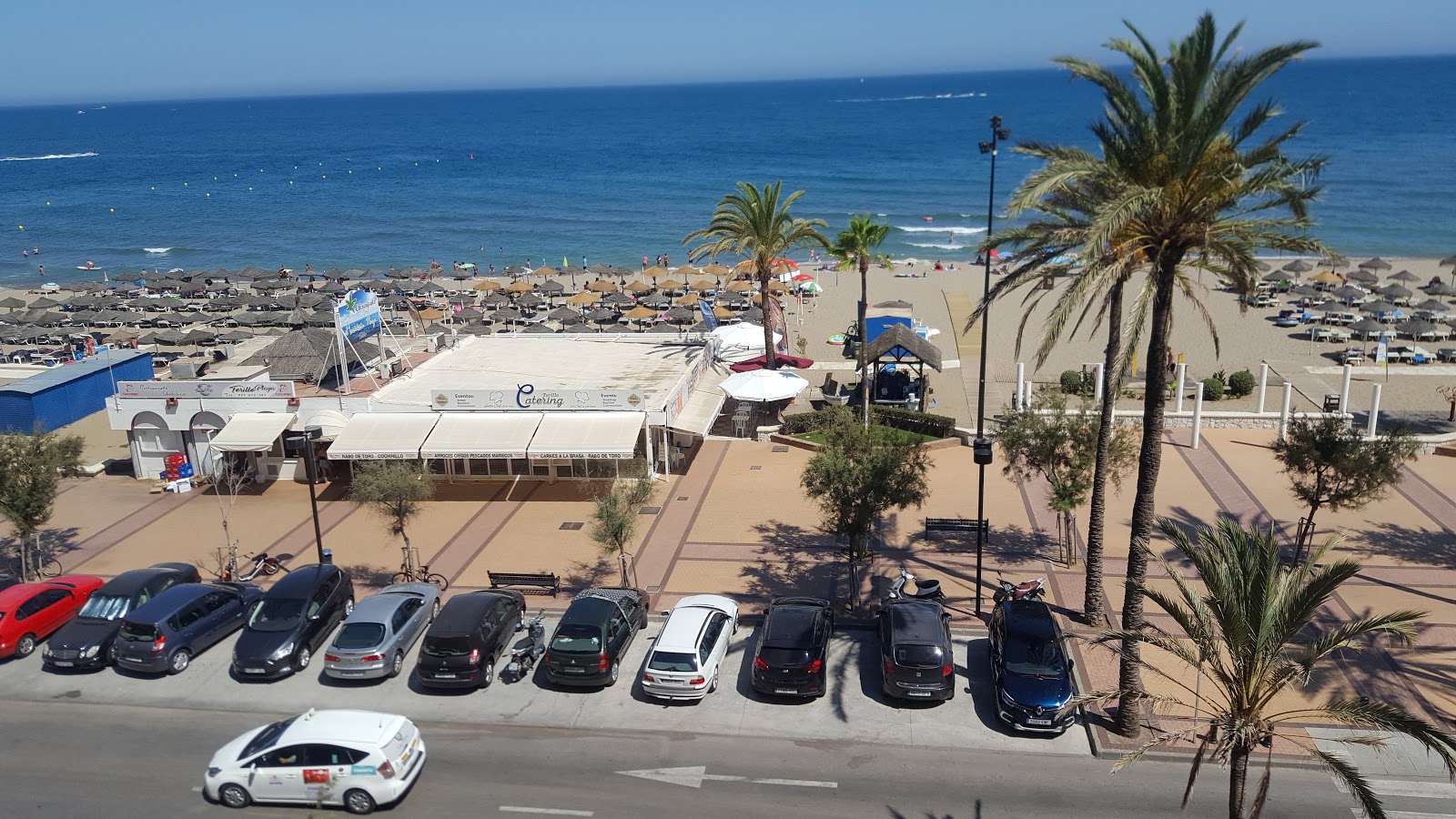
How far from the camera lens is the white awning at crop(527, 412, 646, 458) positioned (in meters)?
26.4

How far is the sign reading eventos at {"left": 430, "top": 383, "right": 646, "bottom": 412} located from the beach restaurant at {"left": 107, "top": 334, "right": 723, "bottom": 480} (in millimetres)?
25

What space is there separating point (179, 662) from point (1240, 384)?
32.3 m

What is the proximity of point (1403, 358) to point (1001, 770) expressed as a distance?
3527 cm

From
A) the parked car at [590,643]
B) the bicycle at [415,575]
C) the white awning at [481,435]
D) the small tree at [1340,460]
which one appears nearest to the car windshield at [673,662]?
the parked car at [590,643]

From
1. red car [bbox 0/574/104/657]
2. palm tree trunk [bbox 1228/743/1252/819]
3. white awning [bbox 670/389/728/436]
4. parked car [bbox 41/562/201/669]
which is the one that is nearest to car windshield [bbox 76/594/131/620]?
parked car [bbox 41/562/201/669]

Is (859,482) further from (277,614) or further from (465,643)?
(277,614)

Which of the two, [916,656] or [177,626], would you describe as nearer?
[916,656]

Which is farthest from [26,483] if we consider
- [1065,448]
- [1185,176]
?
[1185,176]

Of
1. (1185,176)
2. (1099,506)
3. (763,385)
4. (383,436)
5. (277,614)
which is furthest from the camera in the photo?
(763,385)

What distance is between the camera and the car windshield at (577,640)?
17.5 metres

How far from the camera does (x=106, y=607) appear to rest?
19594mm

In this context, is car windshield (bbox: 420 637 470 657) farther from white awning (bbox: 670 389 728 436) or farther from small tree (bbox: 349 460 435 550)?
white awning (bbox: 670 389 728 436)

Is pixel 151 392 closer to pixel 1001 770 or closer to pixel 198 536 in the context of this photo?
pixel 198 536

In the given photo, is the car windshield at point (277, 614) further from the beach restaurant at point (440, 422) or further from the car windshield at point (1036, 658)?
the car windshield at point (1036, 658)
